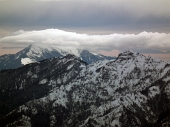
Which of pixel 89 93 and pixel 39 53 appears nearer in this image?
pixel 39 53

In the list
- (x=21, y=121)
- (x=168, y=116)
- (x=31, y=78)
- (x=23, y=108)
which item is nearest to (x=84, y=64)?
(x=31, y=78)

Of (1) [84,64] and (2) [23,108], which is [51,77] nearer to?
(1) [84,64]

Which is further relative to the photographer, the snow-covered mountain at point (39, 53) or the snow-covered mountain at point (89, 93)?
the snow-covered mountain at point (39, 53)

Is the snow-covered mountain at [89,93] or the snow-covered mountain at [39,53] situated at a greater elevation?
the snow-covered mountain at [39,53]

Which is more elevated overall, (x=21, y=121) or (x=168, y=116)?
(x=168, y=116)

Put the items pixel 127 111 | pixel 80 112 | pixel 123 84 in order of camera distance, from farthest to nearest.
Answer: pixel 123 84 → pixel 80 112 → pixel 127 111

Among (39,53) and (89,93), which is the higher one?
(39,53)

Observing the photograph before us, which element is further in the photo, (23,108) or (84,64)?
(84,64)

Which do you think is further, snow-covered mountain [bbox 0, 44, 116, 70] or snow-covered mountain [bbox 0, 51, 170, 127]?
snow-covered mountain [bbox 0, 44, 116, 70]
